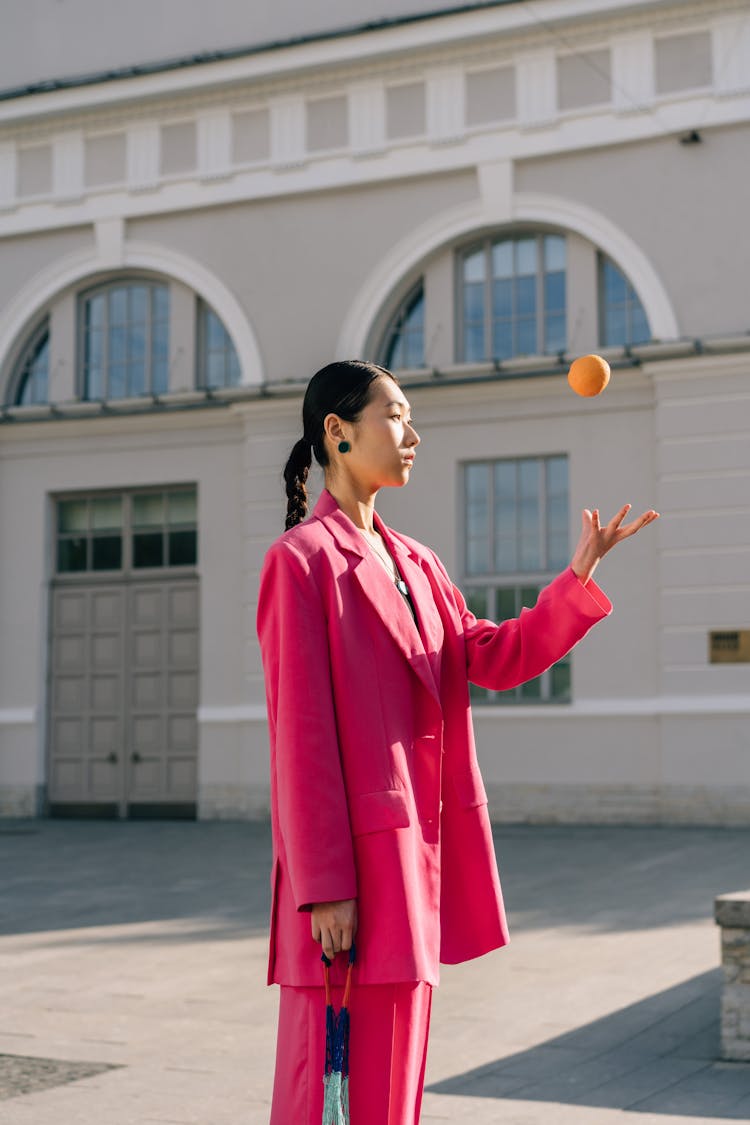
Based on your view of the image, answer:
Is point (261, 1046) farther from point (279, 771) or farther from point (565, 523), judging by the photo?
point (565, 523)

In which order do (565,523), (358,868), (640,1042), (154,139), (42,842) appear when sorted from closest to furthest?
(358,868) → (640,1042) → (42,842) → (565,523) → (154,139)

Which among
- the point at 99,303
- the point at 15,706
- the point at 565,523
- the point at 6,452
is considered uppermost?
the point at 99,303

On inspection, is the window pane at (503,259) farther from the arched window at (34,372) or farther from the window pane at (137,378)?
the arched window at (34,372)

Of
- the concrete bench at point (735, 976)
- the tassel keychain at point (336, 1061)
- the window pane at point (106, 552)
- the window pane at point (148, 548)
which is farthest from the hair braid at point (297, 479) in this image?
the window pane at point (106, 552)

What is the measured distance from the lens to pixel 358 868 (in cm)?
293

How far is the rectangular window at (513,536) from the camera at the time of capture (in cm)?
1659

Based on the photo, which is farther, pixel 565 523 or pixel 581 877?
pixel 565 523

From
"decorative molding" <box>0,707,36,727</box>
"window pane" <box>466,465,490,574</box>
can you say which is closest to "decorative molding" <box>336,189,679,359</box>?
"window pane" <box>466,465,490,574</box>

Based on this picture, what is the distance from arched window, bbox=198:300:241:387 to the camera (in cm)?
1830

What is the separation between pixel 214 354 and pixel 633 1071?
14.2m

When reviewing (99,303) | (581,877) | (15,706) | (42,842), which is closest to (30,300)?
(99,303)

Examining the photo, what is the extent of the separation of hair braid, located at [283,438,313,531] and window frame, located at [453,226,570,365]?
43.7 ft

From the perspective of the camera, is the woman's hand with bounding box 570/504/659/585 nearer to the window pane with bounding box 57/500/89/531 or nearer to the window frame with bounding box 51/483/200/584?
the window frame with bounding box 51/483/200/584

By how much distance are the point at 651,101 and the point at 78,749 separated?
1051 centimetres
